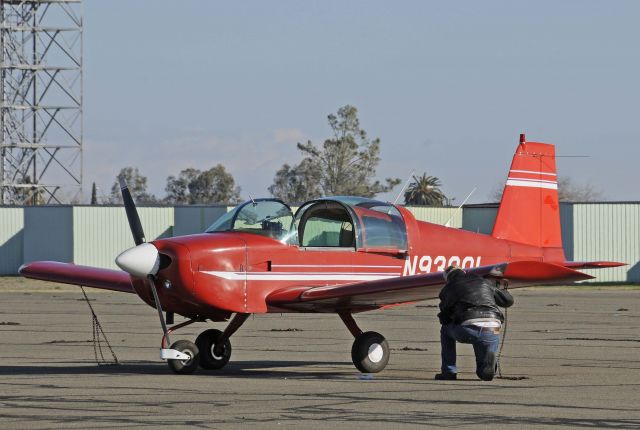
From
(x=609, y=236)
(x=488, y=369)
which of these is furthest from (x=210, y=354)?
(x=609, y=236)

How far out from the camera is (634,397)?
1109cm

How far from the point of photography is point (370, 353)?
563 inches

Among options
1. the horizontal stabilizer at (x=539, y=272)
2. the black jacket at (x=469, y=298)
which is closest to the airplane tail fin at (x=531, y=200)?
the black jacket at (x=469, y=298)

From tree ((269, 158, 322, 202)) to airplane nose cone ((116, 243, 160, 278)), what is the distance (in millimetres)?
86610

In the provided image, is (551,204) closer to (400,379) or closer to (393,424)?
(400,379)

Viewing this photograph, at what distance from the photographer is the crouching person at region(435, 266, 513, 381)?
13234 millimetres

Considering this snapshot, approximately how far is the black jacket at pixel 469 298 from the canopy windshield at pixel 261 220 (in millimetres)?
2339

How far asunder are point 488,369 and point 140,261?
4139 mm

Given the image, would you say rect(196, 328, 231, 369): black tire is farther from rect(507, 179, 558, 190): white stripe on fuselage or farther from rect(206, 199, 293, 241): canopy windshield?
rect(507, 179, 558, 190): white stripe on fuselage

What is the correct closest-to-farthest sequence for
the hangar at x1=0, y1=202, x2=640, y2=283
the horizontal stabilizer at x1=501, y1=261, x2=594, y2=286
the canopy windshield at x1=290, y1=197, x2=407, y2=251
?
the horizontal stabilizer at x1=501, y1=261, x2=594, y2=286 < the canopy windshield at x1=290, y1=197, x2=407, y2=251 < the hangar at x1=0, y1=202, x2=640, y2=283

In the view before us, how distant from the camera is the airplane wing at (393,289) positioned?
508 inches

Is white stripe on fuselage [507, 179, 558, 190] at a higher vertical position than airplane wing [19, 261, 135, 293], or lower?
higher

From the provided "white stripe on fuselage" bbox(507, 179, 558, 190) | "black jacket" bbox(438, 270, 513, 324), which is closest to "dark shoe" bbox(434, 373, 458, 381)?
"black jacket" bbox(438, 270, 513, 324)

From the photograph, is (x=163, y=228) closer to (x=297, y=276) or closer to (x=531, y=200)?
(x=531, y=200)
